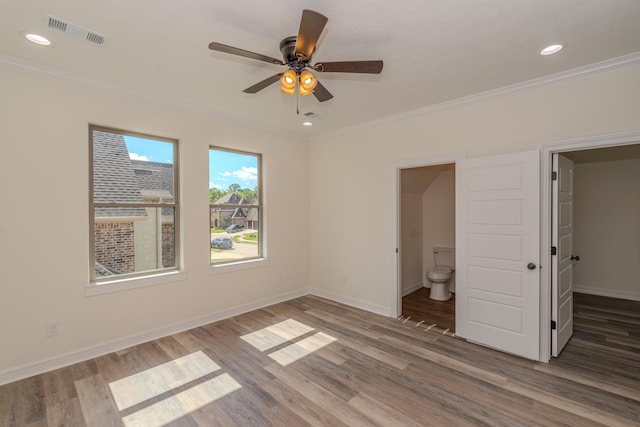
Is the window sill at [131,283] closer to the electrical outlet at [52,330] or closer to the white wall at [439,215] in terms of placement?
the electrical outlet at [52,330]

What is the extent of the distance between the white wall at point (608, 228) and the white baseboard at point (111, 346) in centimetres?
570

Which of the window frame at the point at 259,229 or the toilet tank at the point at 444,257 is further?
the toilet tank at the point at 444,257

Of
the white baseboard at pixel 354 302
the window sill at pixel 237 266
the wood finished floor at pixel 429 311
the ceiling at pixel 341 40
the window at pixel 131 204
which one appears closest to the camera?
the ceiling at pixel 341 40

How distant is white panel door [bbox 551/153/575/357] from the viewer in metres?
2.89

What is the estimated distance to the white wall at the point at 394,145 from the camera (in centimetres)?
267

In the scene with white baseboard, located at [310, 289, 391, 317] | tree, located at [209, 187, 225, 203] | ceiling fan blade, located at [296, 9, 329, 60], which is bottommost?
white baseboard, located at [310, 289, 391, 317]

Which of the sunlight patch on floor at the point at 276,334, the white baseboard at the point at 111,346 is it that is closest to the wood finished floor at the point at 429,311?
the sunlight patch on floor at the point at 276,334

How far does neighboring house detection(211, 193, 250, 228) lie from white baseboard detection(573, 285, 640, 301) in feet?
19.4

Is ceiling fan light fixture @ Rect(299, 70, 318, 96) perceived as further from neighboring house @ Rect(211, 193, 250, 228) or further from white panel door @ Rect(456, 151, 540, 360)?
neighboring house @ Rect(211, 193, 250, 228)

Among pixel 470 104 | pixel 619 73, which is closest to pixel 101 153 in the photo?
pixel 470 104

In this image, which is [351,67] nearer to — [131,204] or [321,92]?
[321,92]

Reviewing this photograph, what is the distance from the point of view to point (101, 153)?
10.3 ft

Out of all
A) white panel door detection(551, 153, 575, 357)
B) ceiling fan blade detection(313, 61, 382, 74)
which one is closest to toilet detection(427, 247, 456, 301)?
white panel door detection(551, 153, 575, 357)

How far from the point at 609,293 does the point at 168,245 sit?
7035mm
